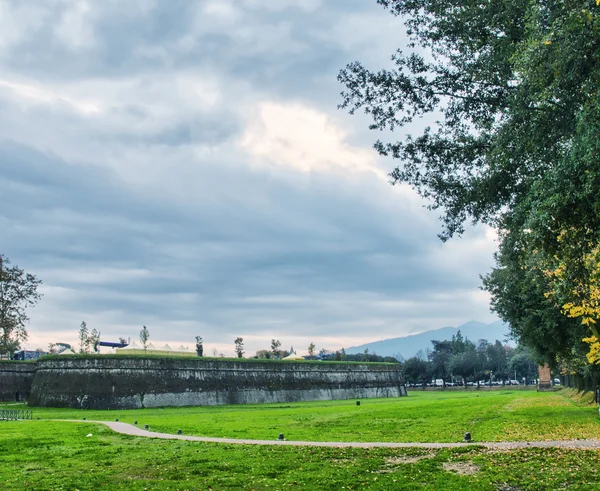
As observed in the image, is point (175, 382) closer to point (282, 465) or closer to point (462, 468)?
point (282, 465)

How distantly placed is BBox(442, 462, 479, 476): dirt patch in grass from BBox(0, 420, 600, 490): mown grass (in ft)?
0.06

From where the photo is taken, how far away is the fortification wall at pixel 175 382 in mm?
49906

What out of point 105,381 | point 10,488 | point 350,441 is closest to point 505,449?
point 350,441

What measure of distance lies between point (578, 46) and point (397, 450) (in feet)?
34.5

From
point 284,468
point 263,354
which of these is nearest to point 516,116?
point 284,468

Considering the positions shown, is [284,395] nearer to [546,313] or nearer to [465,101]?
[546,313]

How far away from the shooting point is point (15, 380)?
175ft

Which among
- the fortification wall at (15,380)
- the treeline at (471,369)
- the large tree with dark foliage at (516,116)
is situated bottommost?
the treeline at (471,369)

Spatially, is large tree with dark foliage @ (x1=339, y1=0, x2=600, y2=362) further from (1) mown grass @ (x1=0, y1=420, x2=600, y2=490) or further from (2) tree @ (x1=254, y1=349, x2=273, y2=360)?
(2) tree @ (x1=254, y1=349, x2=273, y2=360)

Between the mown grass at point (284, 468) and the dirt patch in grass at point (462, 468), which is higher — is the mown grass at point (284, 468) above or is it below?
above

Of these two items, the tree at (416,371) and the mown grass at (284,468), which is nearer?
the mown grass at (284,468)

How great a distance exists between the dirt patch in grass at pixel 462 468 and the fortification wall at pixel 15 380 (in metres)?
48.9

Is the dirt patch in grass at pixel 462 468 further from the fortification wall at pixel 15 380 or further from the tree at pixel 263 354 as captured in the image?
the tree at pixel 263 354

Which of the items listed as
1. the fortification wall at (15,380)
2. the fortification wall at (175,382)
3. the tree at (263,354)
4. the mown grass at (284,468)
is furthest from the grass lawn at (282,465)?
the tree at (263,354)
